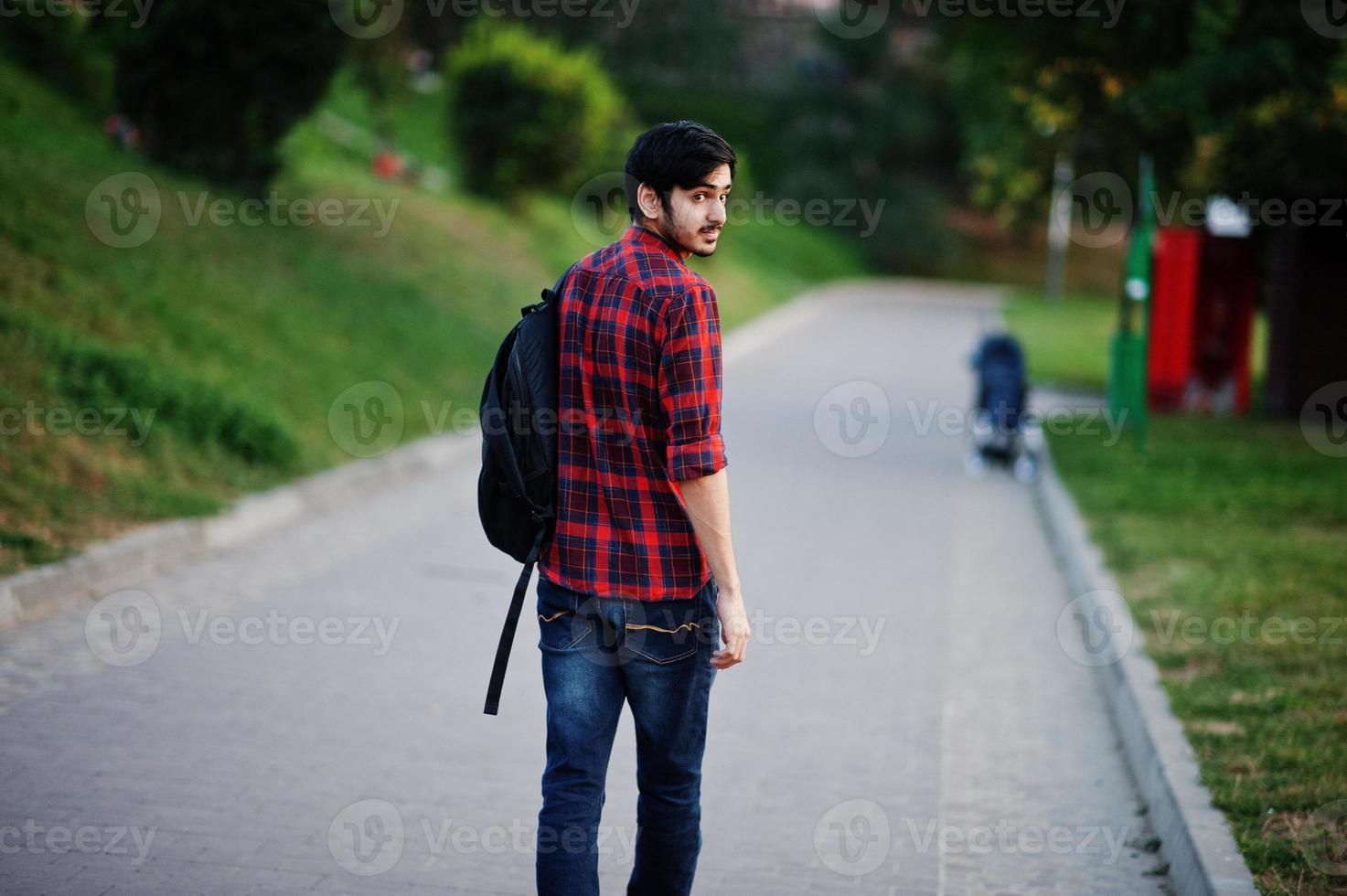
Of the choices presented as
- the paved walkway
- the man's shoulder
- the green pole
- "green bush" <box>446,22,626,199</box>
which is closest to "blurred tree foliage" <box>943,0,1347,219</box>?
the green pole

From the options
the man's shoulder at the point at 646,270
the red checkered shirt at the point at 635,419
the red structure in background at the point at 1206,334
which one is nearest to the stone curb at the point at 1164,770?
the red checkered shirt at the point at 635,419

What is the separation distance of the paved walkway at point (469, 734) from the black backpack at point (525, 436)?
1452 mm

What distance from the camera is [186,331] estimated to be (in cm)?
1063

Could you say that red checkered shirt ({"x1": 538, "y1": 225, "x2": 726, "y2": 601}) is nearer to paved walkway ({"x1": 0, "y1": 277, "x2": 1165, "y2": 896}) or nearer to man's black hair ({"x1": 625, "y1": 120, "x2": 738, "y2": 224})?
man's black hair ({"x1": 625, "y1": 120, "x2": 738, "y2": 224})

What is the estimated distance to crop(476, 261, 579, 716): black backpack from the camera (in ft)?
10.7

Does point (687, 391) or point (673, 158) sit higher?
point (673, 158)

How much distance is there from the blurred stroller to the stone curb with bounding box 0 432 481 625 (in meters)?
4.83

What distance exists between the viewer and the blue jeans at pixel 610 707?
324 centimetres

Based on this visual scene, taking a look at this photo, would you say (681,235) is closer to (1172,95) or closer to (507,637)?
(507,637)

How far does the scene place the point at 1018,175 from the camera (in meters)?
20.2

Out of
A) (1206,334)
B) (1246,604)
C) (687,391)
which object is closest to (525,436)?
(687,391)

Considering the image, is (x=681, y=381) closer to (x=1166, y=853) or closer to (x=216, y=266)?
(x=1166, y=853)

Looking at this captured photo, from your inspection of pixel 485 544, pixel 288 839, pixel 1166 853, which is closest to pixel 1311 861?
pixel 1166 853

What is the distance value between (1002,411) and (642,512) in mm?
9948
